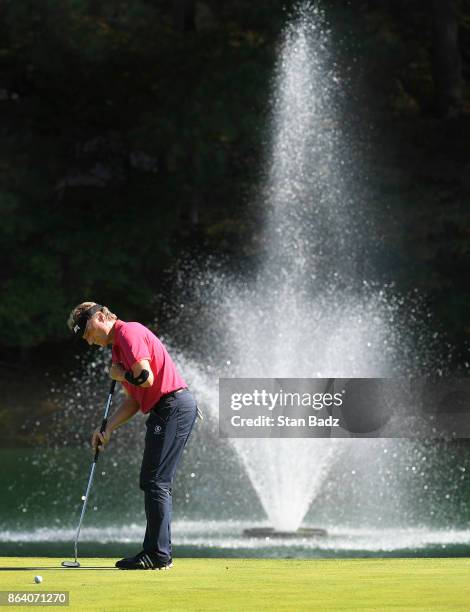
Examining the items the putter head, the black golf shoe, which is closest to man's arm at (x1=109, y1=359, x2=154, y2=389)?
the black golf shoe

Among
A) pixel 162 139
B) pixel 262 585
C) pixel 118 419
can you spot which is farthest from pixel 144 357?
pixel 162 139

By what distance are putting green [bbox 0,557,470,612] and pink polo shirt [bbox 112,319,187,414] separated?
2.65 ft

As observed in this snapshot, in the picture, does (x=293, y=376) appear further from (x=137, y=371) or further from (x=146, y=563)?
(x=137, y=371)

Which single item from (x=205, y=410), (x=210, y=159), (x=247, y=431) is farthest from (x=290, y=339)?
(x=210, y=159)

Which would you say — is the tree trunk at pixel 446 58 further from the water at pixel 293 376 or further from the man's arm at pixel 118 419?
the man's arm at pixel 118 419

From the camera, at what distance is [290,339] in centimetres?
2089

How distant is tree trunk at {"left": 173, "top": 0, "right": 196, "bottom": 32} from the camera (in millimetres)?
28484

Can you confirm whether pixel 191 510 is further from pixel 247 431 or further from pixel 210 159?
pixel 210 159

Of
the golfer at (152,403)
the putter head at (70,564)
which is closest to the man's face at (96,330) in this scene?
the golfer at (152,403)

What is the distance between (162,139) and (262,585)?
783 inches

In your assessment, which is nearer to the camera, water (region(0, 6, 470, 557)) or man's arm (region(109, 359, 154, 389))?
man's arm (region(109, 359, 154, 389))

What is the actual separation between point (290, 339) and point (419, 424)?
14.4ft

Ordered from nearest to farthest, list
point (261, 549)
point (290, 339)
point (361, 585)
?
1. point (361, 585)
2. point (261, 549)
3. point (290, 339)

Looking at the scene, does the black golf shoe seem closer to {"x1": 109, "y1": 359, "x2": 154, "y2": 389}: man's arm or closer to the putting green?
the putting green
